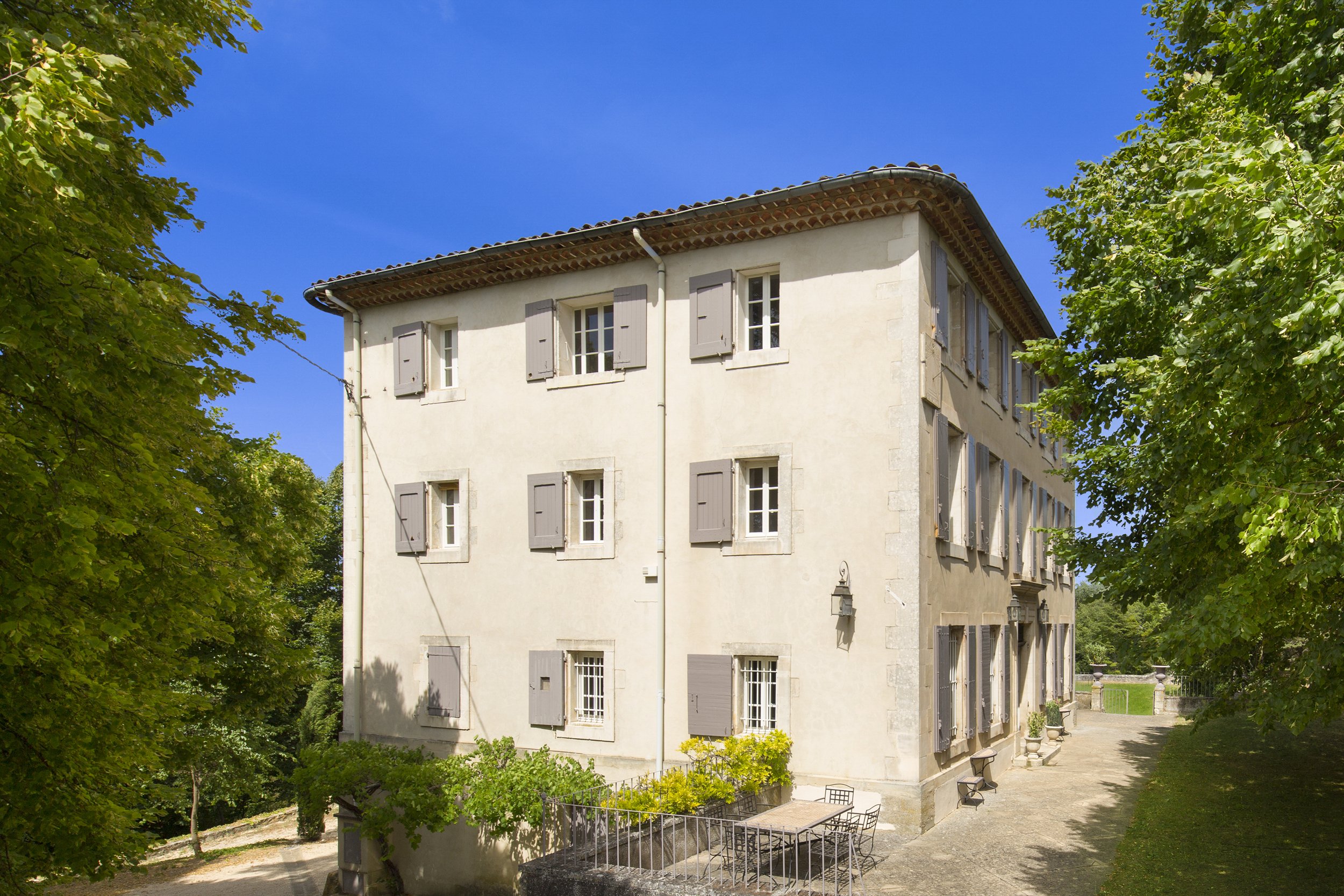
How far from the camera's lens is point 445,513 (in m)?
17.2

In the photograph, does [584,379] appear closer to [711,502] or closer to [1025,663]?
[711,502]

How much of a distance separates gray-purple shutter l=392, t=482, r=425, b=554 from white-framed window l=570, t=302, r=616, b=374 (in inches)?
147

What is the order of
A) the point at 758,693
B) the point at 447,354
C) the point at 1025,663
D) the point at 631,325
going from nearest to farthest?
the point at 758,693 < the point at 631,325 < the point at 447,354 < the point at 1025,663

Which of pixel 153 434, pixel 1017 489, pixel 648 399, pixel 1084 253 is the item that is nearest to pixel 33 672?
pixel 153 434

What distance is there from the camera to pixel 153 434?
7.20 m

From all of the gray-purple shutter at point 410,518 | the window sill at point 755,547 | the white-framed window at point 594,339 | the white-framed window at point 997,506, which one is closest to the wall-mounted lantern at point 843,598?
the window sill at point 755,547

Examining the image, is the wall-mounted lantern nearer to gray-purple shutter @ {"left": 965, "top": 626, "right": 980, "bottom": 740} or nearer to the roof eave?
gray-purple shutter @ {"left": 965, "top": 626, "right": 980, "bottom": 740}

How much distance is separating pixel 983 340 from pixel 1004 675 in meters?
6.39

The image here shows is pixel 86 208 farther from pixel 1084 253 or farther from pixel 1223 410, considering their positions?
pixel 1084 253

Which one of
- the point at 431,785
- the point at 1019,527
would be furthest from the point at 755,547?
the point at 1019,527

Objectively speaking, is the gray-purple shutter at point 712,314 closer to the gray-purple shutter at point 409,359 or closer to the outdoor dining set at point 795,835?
the gray-purple shutter at point 409,359

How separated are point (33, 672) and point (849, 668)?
9.61 meters

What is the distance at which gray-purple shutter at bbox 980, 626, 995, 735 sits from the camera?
1608 cm

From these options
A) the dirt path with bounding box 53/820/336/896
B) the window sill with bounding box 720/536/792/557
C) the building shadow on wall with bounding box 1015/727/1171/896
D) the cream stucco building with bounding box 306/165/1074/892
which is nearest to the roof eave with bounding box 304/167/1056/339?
the cream stucco building with bounding box 306/165/1074/892
